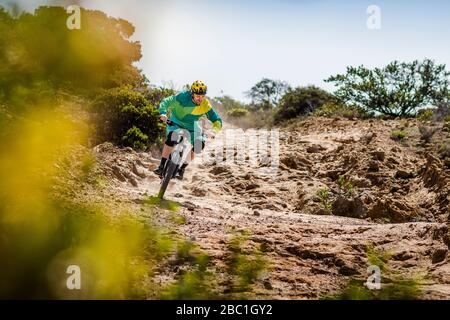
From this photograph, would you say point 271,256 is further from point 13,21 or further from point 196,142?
point 13,21

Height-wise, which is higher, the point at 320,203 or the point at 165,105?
the point at 165,105

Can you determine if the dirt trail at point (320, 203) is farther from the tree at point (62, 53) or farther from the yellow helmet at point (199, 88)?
the tree at point (62, 53)

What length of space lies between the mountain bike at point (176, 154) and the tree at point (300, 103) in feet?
54.2

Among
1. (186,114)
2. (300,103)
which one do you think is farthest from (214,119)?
(300,103)

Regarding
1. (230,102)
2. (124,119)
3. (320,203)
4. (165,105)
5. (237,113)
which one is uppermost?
(230,102)

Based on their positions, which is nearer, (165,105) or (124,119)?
(165,105)

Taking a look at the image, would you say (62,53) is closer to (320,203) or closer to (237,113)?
(320,203)

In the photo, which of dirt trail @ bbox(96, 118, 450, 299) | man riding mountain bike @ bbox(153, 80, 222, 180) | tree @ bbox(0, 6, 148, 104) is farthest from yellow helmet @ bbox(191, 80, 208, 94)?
tree @ bbox(0, 6, 148, 104)

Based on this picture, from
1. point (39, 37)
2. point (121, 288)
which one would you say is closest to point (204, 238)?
point (121, 288)

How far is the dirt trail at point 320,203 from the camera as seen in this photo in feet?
14.1

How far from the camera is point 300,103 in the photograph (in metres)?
23.7

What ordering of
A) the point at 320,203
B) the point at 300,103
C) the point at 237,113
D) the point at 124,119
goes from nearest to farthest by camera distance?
the point at 320,203 < the point at 124,119 < the point at 300,103 < the point at 237,113

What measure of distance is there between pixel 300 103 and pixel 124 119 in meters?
13.9

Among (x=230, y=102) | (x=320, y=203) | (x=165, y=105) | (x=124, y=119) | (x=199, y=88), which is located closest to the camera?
(x=199, y=88)
